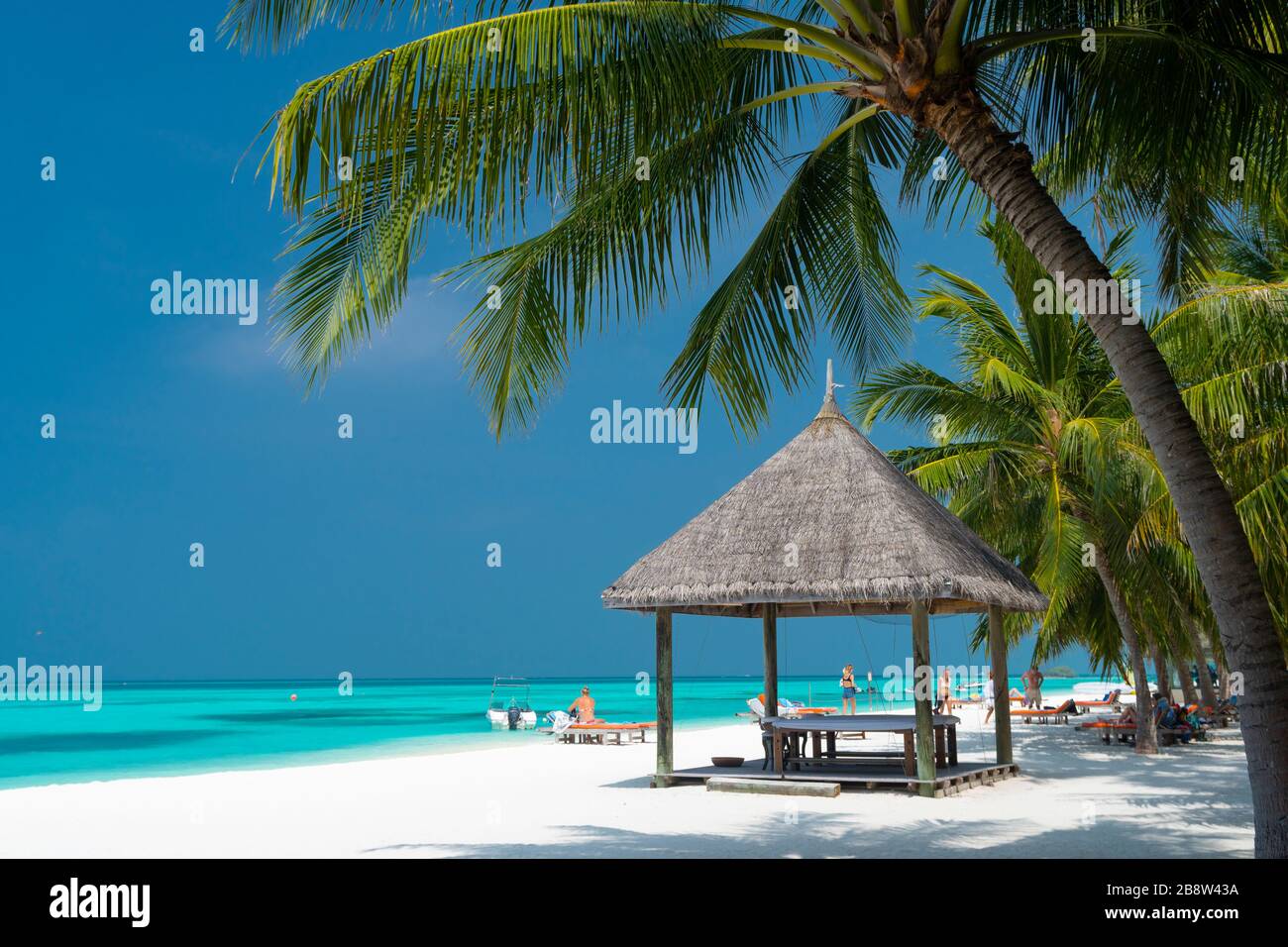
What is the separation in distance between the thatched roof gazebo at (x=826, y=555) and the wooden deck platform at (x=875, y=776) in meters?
0.23

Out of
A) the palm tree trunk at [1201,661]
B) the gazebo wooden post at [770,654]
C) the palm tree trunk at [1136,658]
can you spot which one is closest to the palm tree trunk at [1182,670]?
the palm tree trunk at [1201,661]

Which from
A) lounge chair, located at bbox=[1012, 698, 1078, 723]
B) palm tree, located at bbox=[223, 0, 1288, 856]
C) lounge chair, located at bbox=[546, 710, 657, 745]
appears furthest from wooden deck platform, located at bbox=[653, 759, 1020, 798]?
lounge chair, located at bbox=[1012, 698, 1078, 723]

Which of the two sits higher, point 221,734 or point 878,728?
point 878,728

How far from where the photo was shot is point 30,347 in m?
115

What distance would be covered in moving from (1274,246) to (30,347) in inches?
4836

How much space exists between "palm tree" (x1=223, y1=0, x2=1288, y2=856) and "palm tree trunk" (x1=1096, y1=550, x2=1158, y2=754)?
811 cm

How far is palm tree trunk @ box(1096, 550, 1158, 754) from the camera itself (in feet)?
52.2

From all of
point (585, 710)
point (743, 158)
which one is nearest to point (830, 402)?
point (743, 158)

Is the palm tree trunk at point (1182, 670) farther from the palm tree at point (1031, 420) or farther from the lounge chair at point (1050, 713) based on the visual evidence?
the palm tree at point (1031, 420)

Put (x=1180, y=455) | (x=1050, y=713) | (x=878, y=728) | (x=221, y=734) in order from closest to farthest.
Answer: (x=1180, y=455)
(x=878, y=728)
(x=1050, y=713)
(x=221, y=734)

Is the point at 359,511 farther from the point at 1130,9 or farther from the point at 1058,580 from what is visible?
the point at 1130,9

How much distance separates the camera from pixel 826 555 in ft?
36.3

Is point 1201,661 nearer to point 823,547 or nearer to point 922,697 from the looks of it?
point 922,697

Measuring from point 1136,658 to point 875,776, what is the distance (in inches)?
259
